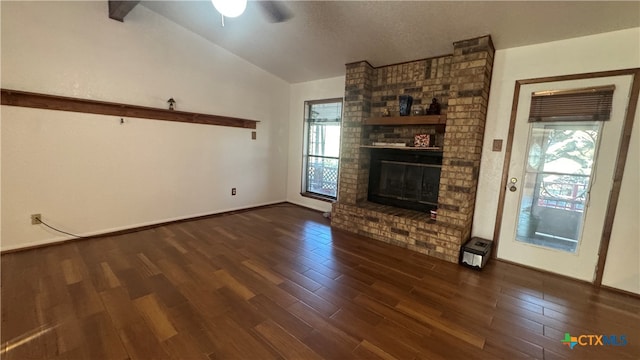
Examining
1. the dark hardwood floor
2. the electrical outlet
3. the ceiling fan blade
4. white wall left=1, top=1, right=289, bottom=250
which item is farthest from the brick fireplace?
→ the electrical outlet

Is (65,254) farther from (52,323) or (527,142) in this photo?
(527,142)

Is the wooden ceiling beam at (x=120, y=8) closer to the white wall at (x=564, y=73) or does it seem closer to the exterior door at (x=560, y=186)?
the white wall at (x=564, y=73)

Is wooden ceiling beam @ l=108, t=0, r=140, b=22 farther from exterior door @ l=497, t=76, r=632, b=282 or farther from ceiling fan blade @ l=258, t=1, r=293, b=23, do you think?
exterior door @ l=497, t=76, r=632, b=282

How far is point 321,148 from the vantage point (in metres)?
4.87

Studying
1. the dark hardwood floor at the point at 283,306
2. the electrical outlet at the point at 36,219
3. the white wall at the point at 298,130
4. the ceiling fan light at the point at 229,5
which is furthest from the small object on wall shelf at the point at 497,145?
the electrical outlet at the point at 36,219

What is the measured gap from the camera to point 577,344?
1.67 m

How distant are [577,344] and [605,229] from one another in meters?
1.38

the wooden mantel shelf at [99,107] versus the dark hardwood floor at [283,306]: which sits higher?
the wooden mantel shelf at [99,107]

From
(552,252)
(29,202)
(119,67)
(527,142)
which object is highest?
(119,67)

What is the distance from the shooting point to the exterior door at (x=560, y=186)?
93.4 inches

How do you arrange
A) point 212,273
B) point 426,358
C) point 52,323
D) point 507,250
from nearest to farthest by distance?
point 426,358
point 52,323
point 212,273
point 507,250

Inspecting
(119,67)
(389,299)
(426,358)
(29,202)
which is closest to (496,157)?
(389,299)

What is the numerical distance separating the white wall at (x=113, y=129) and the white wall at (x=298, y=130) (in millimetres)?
766

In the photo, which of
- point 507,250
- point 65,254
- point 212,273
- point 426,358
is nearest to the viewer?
point 426,358
